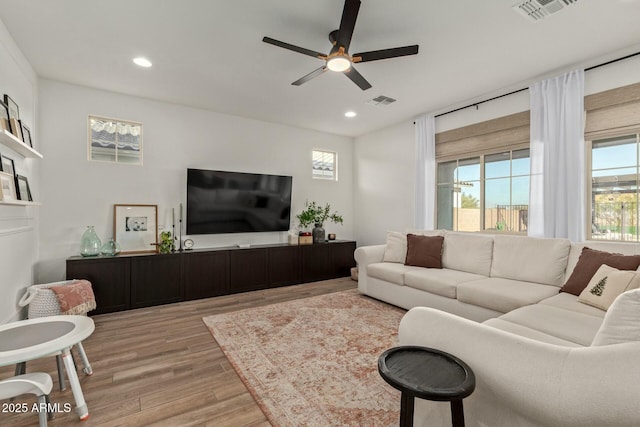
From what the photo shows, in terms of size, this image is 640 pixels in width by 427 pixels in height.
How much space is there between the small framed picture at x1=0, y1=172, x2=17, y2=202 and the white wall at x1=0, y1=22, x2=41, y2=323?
121 millimetres

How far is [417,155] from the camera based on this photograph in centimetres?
483

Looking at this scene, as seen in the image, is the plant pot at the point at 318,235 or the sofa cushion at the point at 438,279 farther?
the plant pot at the point at 318,235

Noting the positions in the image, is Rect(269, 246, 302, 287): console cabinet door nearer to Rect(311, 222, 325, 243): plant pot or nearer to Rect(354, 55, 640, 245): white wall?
Rect(311, 222, 325, 243): plant pot

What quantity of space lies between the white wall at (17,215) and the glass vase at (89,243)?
1.44ft

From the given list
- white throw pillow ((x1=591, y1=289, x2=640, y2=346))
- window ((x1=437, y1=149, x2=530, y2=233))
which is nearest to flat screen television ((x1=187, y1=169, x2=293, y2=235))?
window ((x1=437, y1=149, x2=530, y2=233))

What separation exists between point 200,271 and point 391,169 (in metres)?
3.58

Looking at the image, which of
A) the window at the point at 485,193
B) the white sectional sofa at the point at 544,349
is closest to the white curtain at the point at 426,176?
the window at the point at 485,193

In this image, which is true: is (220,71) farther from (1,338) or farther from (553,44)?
(553,44)

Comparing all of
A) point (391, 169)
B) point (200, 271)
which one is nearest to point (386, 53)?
point (391, 169)

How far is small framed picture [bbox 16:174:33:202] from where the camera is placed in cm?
281

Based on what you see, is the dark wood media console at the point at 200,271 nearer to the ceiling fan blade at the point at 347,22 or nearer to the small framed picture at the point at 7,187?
the small framed picture at the point at 7,187

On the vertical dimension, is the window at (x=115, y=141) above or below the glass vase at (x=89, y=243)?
above

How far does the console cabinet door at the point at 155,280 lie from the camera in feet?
12.2

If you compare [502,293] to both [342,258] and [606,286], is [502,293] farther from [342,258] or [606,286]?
[342,258]
